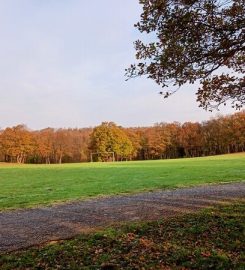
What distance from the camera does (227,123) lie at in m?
93.4

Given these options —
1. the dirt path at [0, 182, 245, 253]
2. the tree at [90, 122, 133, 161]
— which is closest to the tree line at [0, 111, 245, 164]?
the tree at [90, 122, 133, 161]

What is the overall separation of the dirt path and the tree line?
81.1 m

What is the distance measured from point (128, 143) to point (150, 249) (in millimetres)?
97262

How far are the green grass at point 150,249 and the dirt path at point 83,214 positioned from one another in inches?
42.9

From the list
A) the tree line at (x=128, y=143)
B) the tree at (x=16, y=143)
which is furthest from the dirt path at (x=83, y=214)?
the tree at (x=16, y=143)

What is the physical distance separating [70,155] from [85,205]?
102m

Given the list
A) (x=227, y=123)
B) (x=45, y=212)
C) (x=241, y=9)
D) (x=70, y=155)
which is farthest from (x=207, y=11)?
(x=70, y=155)

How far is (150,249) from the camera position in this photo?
22.7 ft

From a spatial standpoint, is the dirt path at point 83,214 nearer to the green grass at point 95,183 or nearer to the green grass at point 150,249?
the green grass at point 150,249

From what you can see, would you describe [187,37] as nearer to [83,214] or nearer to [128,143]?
[83,214]

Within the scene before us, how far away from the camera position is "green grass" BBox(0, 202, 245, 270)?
6.15 metres

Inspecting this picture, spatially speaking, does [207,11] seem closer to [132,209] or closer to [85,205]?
[132,209]

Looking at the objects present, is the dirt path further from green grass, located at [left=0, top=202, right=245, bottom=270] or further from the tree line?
the tree line

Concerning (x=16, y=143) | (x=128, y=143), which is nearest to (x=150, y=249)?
(x=128, y=143)
